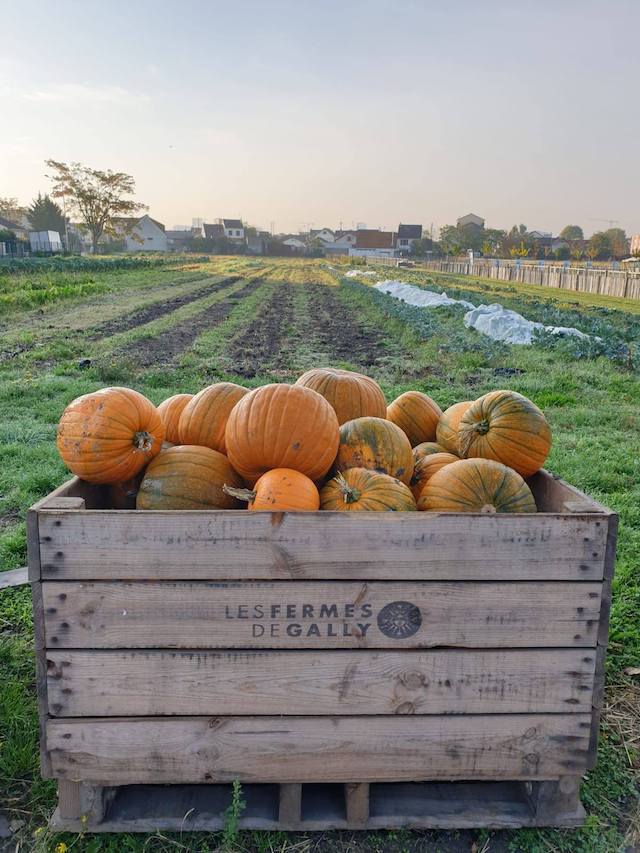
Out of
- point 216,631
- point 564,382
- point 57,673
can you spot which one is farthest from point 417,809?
point 564,382

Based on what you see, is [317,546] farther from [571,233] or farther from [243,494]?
[571,233]

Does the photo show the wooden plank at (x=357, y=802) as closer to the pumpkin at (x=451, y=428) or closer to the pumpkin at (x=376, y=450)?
the pumpkin at (x=376, y=450)

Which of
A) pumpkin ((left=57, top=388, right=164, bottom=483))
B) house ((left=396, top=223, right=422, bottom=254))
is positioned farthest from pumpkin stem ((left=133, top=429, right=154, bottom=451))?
house ((left=396, top=223, right=422, bottom=254))

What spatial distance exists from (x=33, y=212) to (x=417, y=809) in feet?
385

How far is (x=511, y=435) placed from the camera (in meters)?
2.96

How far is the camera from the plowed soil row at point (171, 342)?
12.6m

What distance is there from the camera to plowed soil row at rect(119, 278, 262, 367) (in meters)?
12.6

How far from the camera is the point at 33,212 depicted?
105m

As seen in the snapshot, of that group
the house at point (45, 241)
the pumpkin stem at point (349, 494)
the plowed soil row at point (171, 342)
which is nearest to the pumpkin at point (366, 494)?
the pumpkin stem at point (349, 494)

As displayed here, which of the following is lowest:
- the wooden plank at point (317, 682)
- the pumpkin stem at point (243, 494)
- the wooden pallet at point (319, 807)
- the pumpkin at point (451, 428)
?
the wooden pallet at point (319, 807)

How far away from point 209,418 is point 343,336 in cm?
1474

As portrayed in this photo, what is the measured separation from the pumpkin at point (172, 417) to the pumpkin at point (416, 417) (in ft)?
3.59

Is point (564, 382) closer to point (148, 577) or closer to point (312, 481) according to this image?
point (312, 481)

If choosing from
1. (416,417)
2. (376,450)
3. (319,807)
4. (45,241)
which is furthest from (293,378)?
(45,241)
